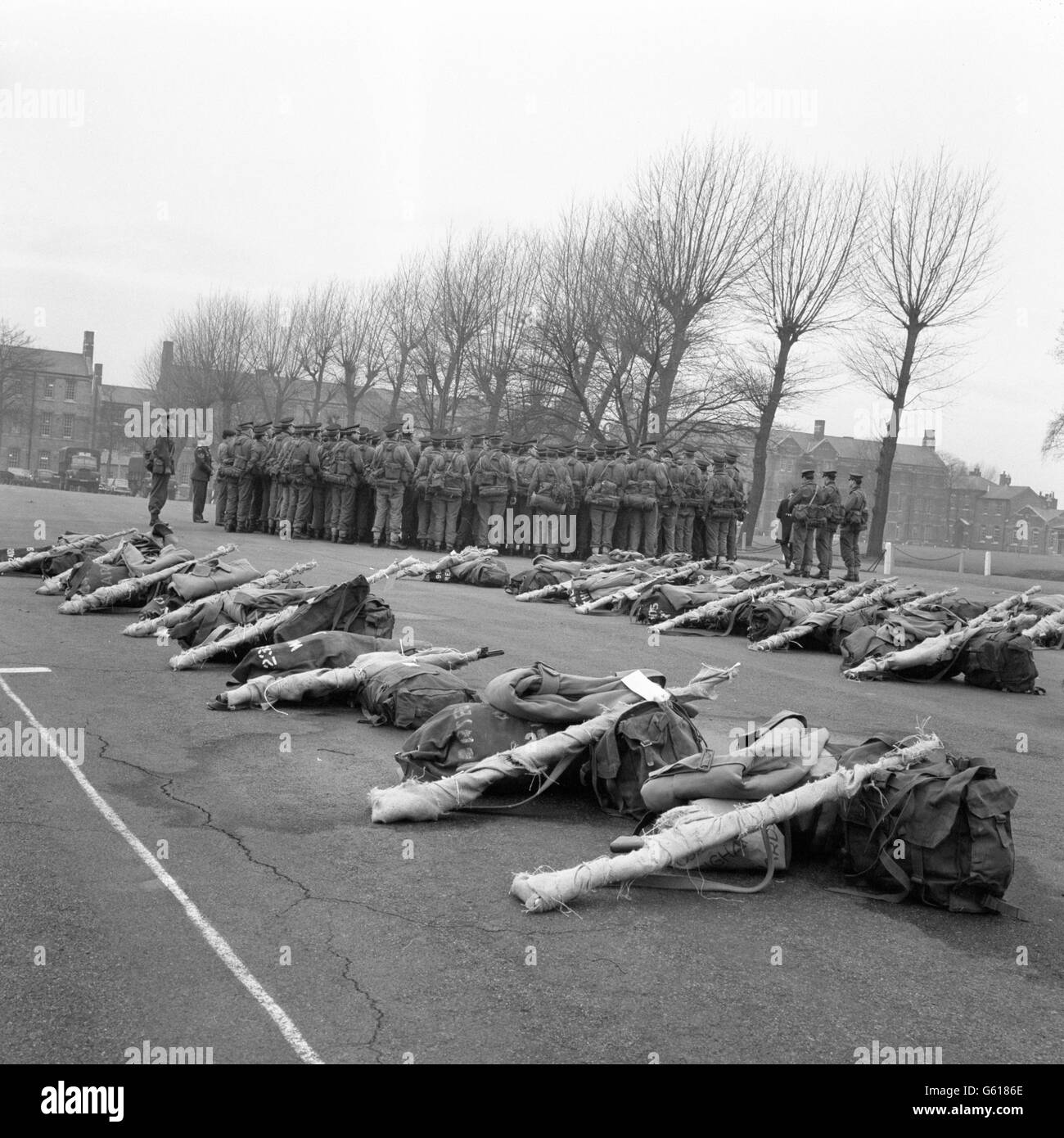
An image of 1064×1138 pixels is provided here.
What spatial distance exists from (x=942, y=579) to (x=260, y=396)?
50.8 m

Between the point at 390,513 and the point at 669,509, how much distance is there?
6909mm

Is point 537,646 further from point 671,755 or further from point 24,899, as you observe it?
point 24,899

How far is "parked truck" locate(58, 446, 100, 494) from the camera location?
7075 centimetres

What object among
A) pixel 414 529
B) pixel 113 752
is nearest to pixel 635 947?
pixel 113 752

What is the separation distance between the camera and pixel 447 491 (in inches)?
1076

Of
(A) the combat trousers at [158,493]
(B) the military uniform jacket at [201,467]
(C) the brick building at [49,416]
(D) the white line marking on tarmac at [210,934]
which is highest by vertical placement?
(C) the brick building at [49,416]

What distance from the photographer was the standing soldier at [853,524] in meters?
27.3

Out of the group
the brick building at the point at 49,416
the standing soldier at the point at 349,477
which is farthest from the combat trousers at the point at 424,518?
the brick building at the point at 49,416

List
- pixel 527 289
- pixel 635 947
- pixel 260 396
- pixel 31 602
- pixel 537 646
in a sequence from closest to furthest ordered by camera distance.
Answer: pixel 635 947 → pixel 537 646 → pixel 31 602 → pixel 527 289 → pixel 260 396

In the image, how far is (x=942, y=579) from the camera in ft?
107

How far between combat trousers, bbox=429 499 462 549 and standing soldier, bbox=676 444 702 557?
5479mm

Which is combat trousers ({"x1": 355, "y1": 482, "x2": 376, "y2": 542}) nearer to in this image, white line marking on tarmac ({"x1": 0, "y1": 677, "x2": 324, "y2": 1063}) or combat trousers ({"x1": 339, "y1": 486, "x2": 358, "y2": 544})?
combat trousers ({"x1": 339, "y1": 486, "x2": 358, "y2": 544})

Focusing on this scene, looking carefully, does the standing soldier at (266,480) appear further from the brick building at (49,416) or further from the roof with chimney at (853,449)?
the roof with chimney at (853,449)

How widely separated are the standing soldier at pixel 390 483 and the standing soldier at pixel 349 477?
0.54m
